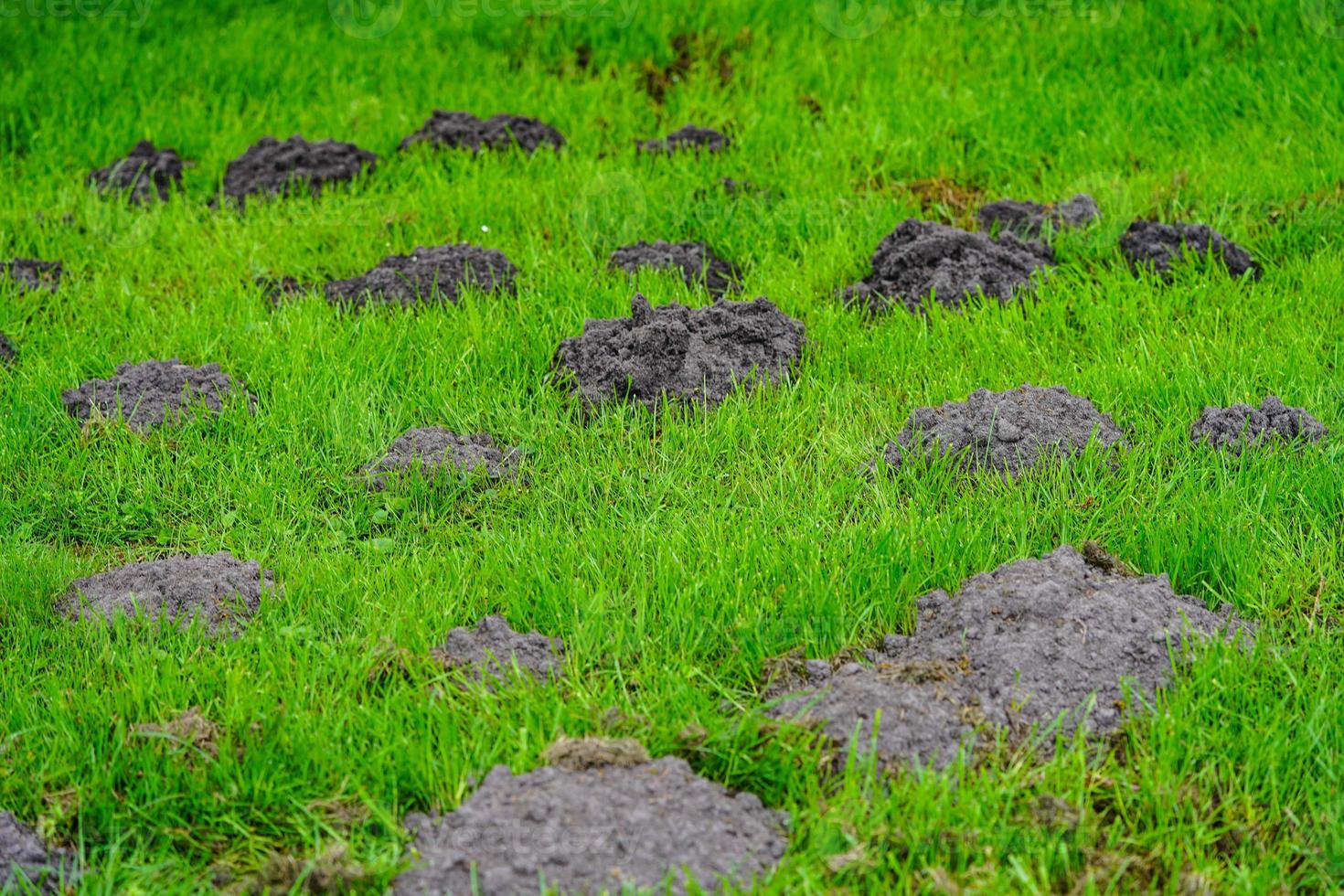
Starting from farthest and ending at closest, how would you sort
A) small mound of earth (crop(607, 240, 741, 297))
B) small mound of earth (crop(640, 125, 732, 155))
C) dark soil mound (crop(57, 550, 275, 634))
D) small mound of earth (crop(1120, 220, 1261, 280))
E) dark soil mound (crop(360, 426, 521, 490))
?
small mound of earth (crop(640, 125, 732, 155)) < small mound of earth (crop(607, 240, 741, 297)) < small mound of earth (crop(1120, 220, 1261, 280)) < dark soil mound (crop(360, 426, 521, 490)) < dark soil mound (crop(57, 550, 275, 634))

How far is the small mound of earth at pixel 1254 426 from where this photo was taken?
157 inches

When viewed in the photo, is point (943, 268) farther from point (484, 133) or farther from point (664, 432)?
point (484, 133)

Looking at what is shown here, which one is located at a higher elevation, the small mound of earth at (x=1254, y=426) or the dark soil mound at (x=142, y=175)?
the small mound of earth at (x=1254, y=426)

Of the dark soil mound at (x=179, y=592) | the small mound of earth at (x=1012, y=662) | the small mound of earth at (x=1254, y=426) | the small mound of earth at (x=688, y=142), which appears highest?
the small mound of earth at (x=688, y=142)

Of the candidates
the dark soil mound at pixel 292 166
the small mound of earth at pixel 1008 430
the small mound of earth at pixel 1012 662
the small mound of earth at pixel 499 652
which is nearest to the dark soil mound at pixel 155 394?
the small mound of earth at pixel 499 652

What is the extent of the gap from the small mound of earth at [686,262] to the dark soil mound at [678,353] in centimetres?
65

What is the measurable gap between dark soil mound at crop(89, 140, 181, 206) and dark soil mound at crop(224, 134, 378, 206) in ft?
0.93

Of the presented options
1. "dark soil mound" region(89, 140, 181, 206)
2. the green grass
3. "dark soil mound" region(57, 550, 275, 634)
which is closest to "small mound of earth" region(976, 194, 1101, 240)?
the green grass

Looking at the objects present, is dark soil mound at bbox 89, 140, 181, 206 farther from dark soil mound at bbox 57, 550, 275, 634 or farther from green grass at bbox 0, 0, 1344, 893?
dark soil mound at bbox 57, 550, 275, 634

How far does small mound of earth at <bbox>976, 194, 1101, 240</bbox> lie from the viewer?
18.3ft

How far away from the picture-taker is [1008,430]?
13.1ft

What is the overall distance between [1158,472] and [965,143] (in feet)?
10.2

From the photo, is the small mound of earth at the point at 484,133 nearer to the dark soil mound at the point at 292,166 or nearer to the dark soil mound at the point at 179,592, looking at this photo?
the dark soil mound at the point at 292,166

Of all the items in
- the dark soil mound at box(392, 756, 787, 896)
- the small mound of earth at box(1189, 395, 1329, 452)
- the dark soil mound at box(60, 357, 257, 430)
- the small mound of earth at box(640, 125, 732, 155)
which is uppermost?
the small mound of earth at box(640, 125, 732, 155)
